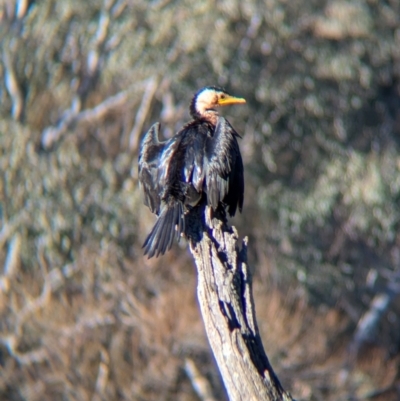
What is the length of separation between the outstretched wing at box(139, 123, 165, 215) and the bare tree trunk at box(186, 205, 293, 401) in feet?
3.30

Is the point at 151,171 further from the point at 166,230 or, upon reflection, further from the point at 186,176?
the point at 166,230

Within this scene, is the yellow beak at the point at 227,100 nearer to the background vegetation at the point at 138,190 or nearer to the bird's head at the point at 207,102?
the bird's head at the point at 207,102

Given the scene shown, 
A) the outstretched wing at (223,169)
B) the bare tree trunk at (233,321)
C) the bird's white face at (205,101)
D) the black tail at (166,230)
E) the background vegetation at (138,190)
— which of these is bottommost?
the bare tree trunk at (233,321)

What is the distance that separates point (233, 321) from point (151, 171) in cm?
179

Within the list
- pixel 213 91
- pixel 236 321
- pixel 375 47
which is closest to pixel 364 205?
pixel 375 47

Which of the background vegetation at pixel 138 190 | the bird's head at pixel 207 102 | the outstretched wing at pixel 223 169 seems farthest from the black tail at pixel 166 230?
the background vegetation at pixel 138 190

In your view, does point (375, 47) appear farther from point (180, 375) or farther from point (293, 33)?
point (180, 375)

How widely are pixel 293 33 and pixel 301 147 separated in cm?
162

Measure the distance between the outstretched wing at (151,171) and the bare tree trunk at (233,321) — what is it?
101 cm

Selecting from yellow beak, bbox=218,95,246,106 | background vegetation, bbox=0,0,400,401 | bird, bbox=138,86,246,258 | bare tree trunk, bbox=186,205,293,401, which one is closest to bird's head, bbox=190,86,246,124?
yellow beak, bbox=218,95,246,106

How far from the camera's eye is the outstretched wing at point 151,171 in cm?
704

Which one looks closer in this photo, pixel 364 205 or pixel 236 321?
pixel 236 321

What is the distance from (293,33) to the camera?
620 inches

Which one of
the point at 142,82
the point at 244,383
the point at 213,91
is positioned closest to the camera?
the point at 244,383
